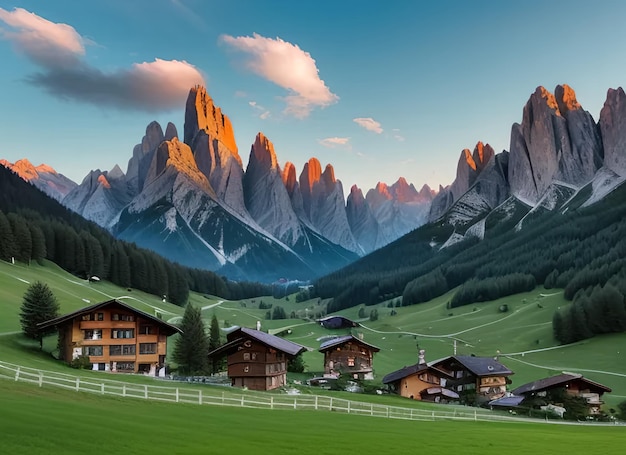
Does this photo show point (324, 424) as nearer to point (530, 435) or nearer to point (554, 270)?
point (530, 435)

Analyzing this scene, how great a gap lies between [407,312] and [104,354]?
132 m

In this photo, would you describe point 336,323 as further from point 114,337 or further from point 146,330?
point 114,337

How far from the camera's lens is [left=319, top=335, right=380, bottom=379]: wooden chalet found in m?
77.3

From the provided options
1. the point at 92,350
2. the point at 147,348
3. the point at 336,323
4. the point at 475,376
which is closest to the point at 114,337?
the point at 92,350

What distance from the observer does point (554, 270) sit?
16750cm

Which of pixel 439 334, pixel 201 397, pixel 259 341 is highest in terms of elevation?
pixel 439 334

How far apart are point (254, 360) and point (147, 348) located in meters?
12.9

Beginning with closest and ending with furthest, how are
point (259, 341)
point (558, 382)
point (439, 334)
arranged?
point (259, 341) < point (558, 382) < point (439, 334)

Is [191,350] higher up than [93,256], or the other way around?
[93,256]

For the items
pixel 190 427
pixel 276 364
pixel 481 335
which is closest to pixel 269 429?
pixel 190 427

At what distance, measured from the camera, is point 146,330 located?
6041 centimetres

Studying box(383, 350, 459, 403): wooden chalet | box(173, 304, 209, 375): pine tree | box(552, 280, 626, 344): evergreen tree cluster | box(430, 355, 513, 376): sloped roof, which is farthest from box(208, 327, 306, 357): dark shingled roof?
box(552, 280, 626, 344): evergreen tree cluster

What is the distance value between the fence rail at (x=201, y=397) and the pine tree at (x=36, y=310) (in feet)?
73.4

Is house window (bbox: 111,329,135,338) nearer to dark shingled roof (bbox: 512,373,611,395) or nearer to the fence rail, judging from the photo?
the fence rail
